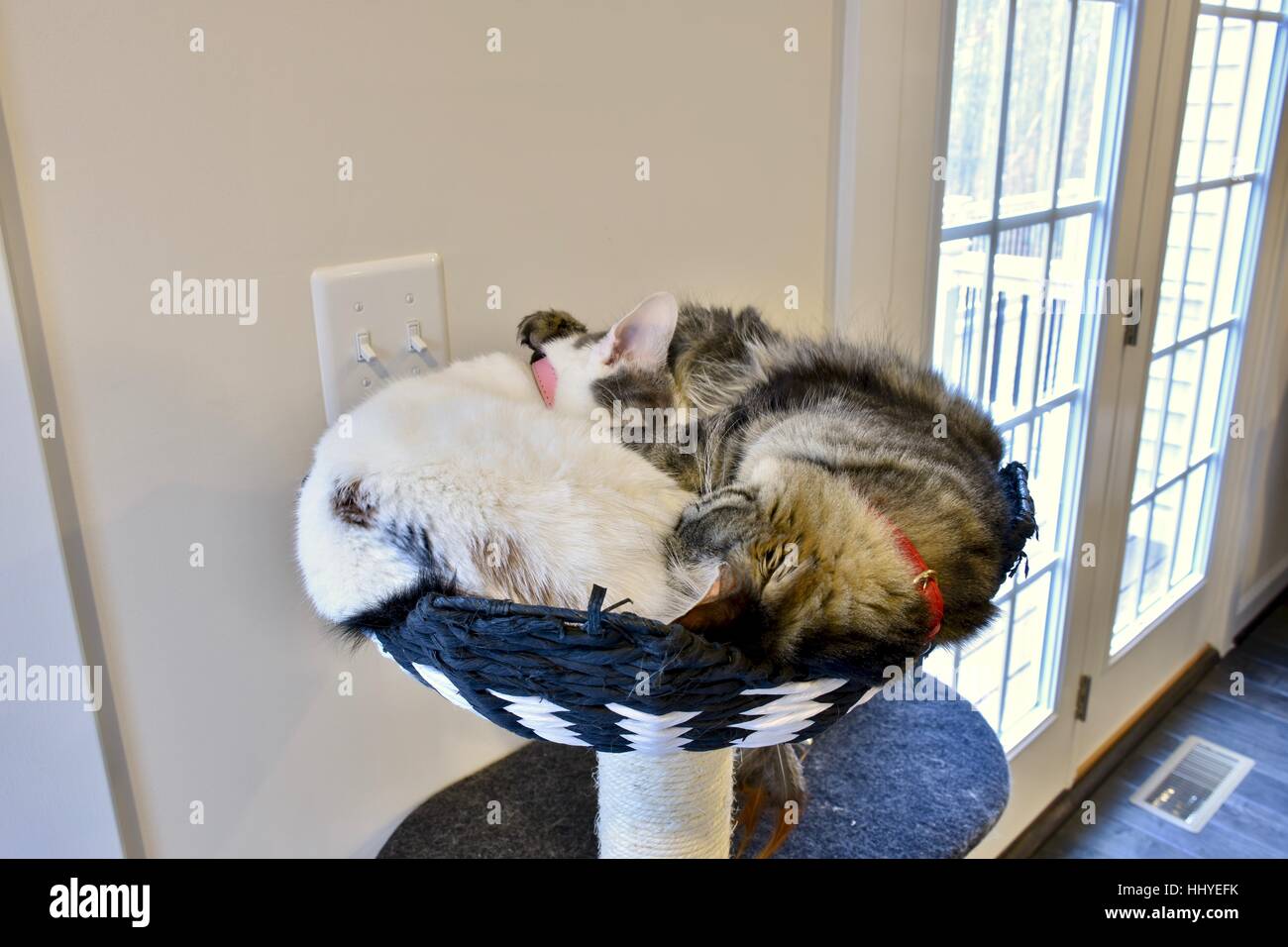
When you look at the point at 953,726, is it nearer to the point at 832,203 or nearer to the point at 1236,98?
the point at 832,203

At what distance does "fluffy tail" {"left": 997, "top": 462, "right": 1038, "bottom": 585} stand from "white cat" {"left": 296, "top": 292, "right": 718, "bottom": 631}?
21 centimetres

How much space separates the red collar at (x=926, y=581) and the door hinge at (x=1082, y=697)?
4.95 ft

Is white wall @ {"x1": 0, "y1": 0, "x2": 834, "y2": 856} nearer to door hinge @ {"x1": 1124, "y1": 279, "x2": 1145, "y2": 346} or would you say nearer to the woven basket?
the woven basket

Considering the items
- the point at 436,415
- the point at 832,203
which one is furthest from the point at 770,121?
the point at 436,415

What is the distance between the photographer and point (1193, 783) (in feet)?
6.20

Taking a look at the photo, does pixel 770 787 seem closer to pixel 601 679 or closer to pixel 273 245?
pixel 601 679

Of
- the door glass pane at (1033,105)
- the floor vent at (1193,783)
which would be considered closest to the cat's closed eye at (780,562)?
the door glass pane at (1033,105)

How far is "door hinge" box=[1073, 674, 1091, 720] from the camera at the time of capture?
1776 mm

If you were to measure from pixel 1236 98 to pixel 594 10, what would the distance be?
1625 mm

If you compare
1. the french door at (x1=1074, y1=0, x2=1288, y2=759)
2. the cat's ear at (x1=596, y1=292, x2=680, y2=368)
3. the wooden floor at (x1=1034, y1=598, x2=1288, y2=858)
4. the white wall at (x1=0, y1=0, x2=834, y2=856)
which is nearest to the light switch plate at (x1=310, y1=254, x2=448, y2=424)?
the white wall at (x1=0, y1=0, x2=834, y2=856)

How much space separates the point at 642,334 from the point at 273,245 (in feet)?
0.85

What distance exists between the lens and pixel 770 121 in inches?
34.0

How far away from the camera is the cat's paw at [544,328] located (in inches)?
26.6

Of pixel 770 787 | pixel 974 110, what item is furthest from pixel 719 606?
pixel 974 110
